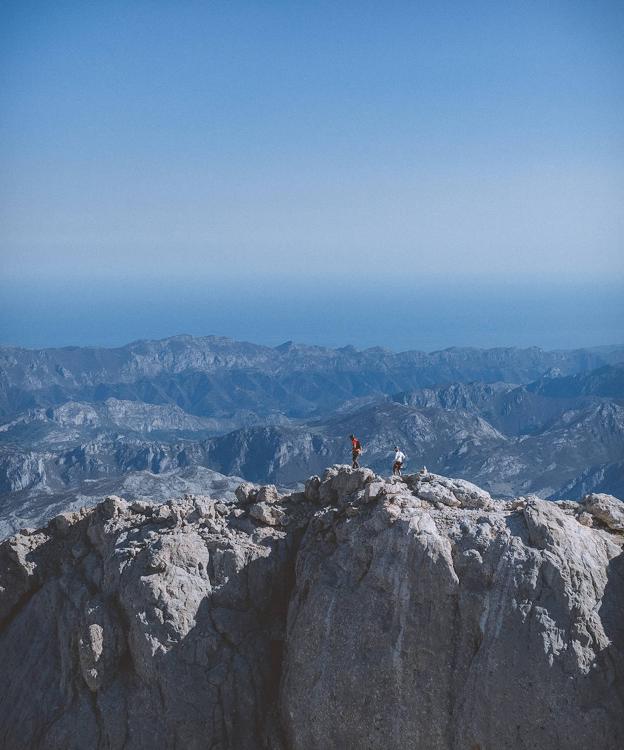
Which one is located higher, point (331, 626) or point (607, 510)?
point (607, 510)

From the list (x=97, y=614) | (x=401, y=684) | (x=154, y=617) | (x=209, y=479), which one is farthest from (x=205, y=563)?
(x=209, y=479)

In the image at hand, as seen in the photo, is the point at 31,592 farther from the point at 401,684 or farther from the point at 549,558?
the point at 549,558

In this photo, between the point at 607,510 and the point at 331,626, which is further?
the point at 607,510

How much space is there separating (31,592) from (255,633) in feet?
42.7

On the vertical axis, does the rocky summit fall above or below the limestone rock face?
below

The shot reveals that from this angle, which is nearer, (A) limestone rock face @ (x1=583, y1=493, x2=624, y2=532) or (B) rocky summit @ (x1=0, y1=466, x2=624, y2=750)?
(B) rocky summit @ (x1=0, y1=466, x2=624, y2=750)

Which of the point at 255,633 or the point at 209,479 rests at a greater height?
the point at 255,633

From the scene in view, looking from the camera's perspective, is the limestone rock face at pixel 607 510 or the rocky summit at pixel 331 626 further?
the limestone rock face at pixel 607 510

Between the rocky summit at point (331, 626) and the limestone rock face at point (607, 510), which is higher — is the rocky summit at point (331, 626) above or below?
below

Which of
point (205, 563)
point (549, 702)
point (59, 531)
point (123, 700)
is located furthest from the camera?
point (59, 531)

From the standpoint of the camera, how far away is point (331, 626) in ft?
91.5

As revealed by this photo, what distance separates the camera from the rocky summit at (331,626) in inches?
972

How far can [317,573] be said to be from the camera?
2977cm

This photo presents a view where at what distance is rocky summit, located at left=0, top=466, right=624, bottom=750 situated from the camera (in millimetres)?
24688
